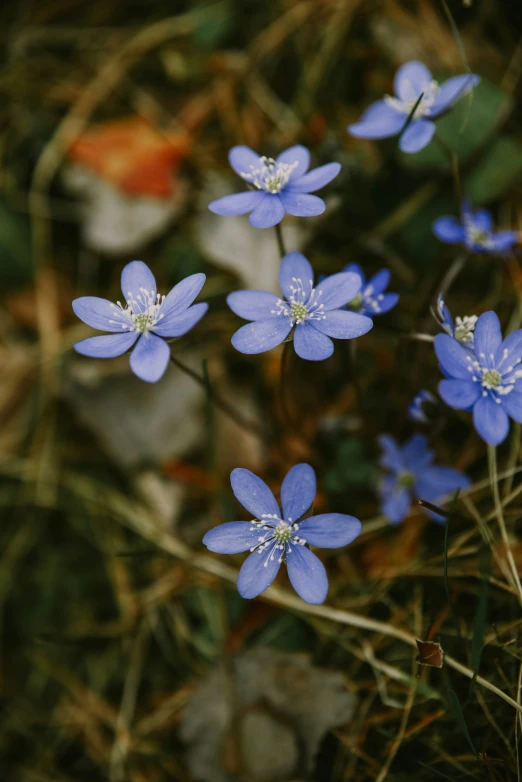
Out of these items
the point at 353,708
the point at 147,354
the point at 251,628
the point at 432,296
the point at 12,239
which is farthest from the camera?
the point at 12,239

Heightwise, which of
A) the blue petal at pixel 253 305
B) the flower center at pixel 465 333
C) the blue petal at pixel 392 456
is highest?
the blue petal at pixel 253 305

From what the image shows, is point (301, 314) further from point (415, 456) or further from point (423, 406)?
point (415, 456)

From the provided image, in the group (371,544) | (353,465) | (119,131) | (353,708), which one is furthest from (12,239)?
(353,708)

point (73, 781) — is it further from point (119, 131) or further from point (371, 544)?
point (119, 131)

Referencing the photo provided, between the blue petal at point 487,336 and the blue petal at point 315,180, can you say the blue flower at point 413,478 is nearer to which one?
the blue petal at point 487,336

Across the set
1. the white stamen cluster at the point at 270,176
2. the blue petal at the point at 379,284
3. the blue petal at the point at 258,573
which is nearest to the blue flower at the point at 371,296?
the blue petal at the point at 379,284

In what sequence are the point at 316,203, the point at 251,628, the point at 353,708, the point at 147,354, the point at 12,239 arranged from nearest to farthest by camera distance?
1. the point at 147,354
2. the point at 316,203
3. the point at 353,708
4. the point at 251,628
5. the point at 12,239

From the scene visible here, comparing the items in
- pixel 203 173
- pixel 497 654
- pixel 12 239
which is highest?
pixel 203 173
